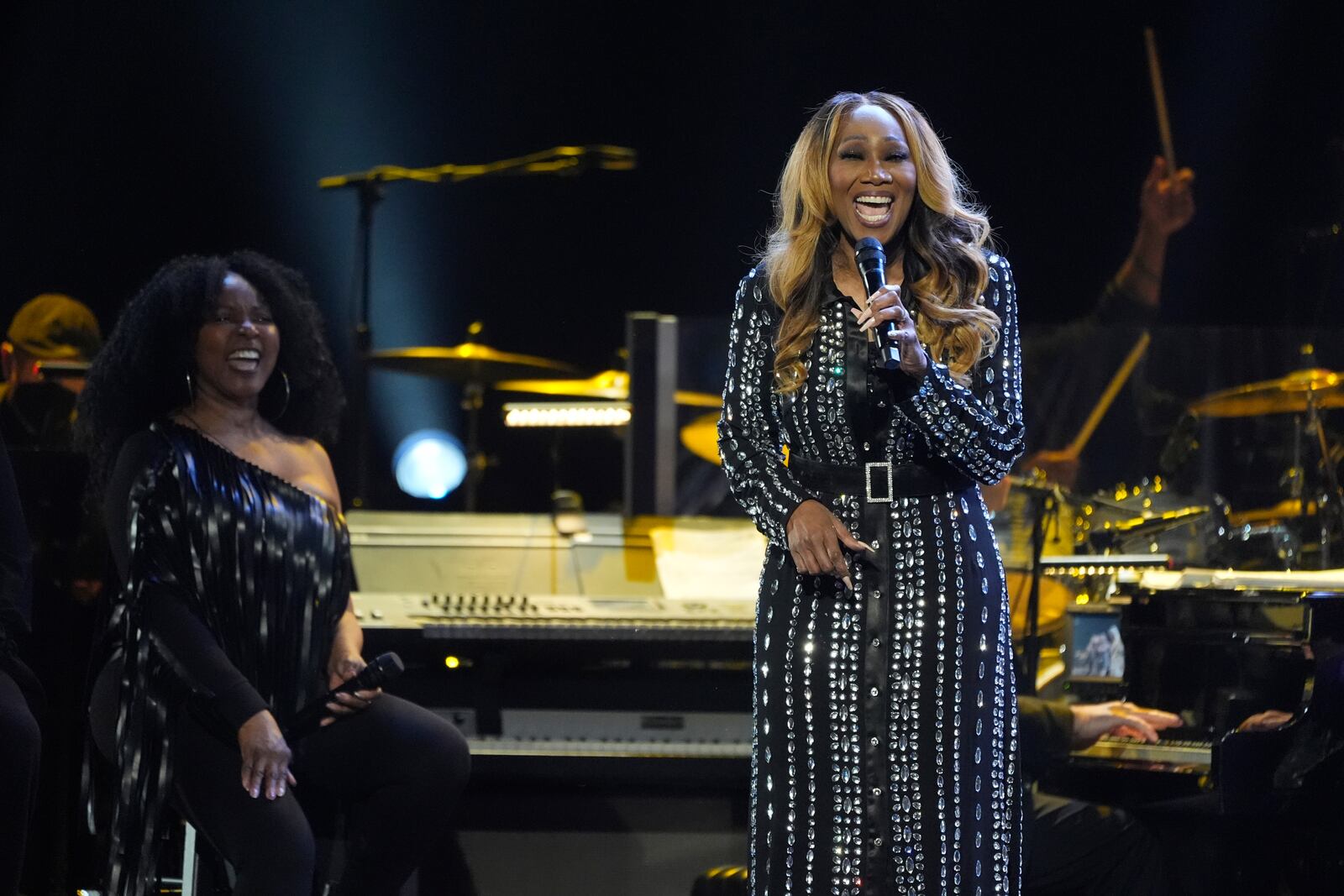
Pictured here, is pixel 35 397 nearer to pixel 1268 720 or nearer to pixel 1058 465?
pixel 1058 465

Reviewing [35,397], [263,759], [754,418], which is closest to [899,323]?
[754,418]

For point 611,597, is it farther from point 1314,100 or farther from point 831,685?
point 1314,100

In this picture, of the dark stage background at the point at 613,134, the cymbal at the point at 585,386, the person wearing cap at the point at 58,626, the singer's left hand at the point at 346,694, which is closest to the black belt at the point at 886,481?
the singer's left hand at the point at 346,694

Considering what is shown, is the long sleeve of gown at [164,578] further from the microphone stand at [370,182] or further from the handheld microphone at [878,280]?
the microphone stand at [370,182]

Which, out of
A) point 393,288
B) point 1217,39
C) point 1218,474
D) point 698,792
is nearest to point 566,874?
point 698,792

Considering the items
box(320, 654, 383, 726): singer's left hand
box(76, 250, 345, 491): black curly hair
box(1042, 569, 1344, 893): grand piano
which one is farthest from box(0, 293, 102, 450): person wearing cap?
box(1042, 569, 1344, 893): grand piano

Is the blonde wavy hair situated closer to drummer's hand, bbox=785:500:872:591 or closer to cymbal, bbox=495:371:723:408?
drummer's hand, bbox=785:500:872:591

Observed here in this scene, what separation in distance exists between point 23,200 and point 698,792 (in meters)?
3.35

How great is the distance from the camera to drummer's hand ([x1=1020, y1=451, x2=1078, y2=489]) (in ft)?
14.1

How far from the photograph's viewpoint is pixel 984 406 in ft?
7.00

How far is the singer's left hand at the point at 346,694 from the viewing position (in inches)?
117

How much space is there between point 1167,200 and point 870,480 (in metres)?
3.23

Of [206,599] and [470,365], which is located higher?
[470,365]

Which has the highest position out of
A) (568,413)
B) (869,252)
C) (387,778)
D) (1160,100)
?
(1160,100)
